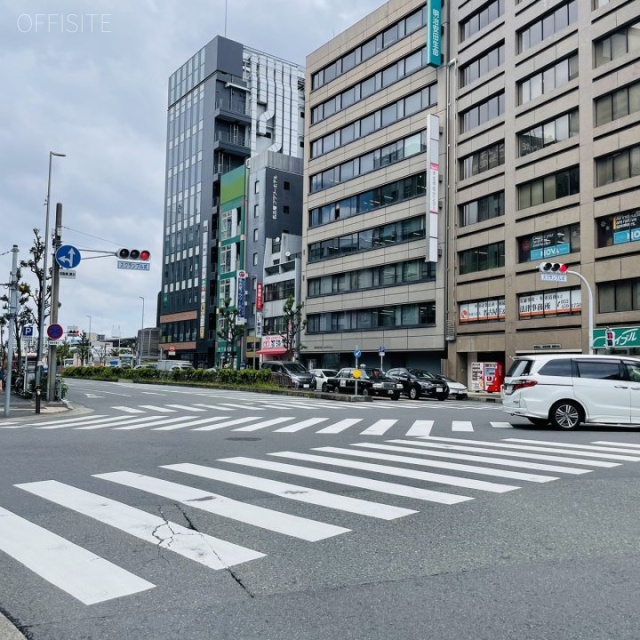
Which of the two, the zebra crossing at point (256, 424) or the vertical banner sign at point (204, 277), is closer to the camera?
the zebra crossing at point (256, 424)

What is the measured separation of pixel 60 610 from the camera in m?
3.78

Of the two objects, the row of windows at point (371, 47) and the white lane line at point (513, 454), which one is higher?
the row of windows at point (371, 47)

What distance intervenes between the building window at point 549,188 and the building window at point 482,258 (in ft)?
10.3

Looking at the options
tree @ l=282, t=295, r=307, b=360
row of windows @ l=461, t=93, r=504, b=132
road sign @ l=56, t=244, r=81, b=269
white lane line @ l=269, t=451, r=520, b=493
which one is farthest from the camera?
tree @ l=282, t=295, r=307, b=360

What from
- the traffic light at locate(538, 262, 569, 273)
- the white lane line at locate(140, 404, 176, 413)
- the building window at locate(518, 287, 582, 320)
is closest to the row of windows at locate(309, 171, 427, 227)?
the building window at locate(518, 287, 582, 320)

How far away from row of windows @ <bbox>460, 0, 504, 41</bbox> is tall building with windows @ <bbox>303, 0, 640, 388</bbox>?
0.13 metres

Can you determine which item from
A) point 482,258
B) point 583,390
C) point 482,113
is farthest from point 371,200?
point 583,390

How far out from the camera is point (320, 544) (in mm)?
5129

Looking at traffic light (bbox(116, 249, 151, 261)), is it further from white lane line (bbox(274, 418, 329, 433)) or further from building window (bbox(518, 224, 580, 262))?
building window (bbox(518, 224, 580, 262))

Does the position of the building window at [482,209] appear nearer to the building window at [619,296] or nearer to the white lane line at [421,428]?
the building window at [619,296]

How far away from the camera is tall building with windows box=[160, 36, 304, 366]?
80000mm

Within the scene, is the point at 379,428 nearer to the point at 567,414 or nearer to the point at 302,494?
the point at 567,414

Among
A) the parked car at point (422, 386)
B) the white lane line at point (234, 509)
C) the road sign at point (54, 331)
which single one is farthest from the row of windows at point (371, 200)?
the white lane line at point (234, 509)

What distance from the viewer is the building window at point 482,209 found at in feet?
137
